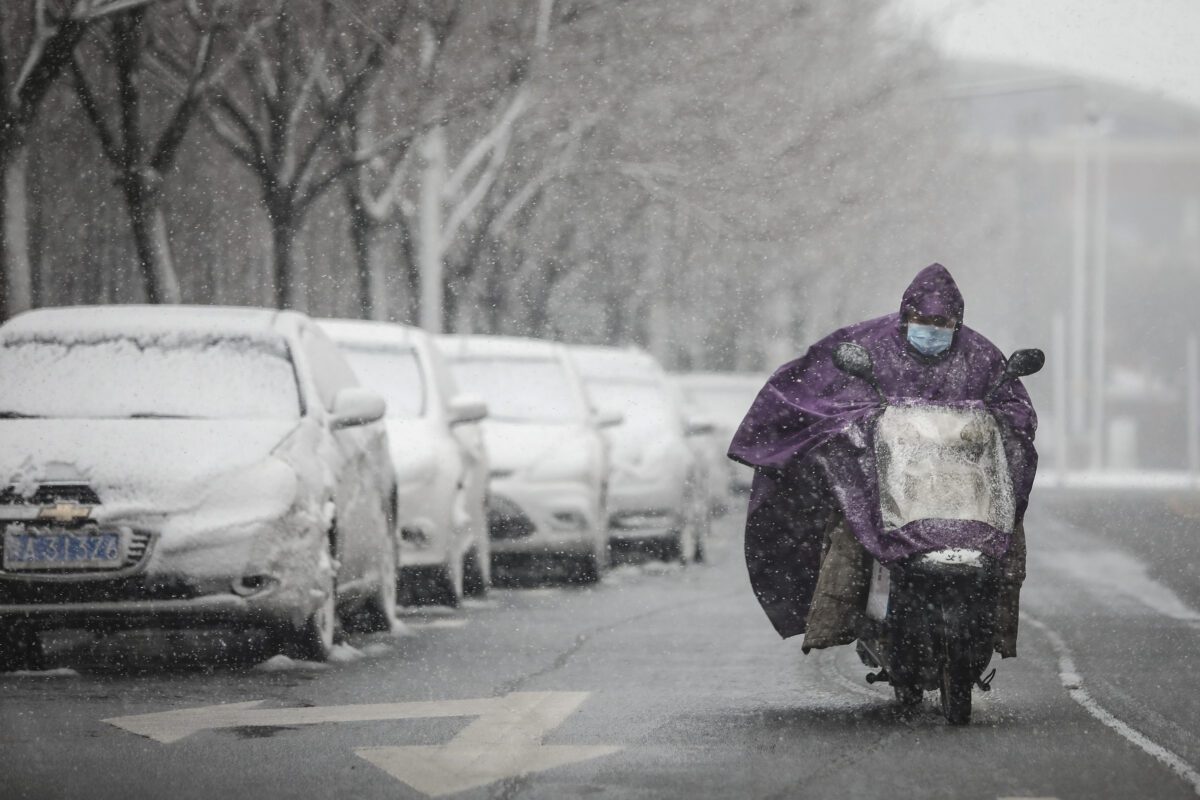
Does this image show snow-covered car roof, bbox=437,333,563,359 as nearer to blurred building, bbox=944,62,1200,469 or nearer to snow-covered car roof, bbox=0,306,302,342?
snow-covered car roof, bbox=0,306,302,342

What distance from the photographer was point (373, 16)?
78.4 feet

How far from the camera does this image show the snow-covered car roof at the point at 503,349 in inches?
699

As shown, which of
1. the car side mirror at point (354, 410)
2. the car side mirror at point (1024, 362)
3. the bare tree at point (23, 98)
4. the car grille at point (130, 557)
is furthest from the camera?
the bare tree at point (23, 98)

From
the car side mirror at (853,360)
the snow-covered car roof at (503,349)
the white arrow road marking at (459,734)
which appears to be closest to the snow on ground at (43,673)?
the white arrow road marking at (459,734)

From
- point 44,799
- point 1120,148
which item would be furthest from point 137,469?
point 1120,148

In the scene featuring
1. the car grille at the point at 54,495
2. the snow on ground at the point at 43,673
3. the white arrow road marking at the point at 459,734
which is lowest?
the snow on ground at the point at 43,673

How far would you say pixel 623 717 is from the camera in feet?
29.5

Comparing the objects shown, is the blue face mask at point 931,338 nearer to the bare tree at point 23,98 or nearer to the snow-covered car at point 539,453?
the snow-covered car at point 539,453

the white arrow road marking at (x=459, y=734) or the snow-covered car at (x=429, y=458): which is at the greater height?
the snow-covered car at (x=429, y=458)

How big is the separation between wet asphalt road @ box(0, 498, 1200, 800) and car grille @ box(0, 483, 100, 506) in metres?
0.73

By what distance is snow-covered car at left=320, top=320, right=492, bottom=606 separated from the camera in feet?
46.1

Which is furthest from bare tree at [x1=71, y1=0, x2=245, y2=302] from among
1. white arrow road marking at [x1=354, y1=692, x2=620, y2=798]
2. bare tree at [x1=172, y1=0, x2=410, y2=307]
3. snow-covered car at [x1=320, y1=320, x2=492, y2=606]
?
white arrow road marking at [x1=354, y1=692, x2=620, y2=798]

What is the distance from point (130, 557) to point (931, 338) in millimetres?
3476

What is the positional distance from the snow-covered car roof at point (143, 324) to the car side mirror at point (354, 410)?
0.54m
